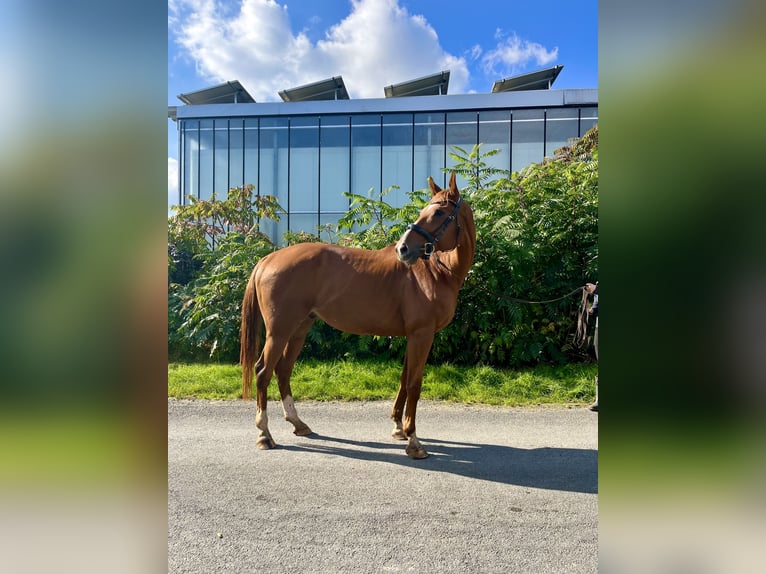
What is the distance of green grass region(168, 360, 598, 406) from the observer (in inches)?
233

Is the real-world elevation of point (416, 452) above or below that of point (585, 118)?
below

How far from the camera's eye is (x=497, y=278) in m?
7.27

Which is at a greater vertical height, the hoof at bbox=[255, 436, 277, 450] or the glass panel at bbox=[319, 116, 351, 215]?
the glass panel at bbox=[319, 116, 351, 215]

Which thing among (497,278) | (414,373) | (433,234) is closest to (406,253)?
(433,234)

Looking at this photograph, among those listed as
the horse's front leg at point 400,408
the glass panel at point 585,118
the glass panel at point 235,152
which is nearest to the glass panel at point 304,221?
the glass panel at point 235,152

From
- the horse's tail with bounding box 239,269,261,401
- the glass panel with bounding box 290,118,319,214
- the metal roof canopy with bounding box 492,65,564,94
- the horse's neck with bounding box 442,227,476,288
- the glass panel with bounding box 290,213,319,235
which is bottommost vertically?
the horse's tail with bounding box 239,269,261,401

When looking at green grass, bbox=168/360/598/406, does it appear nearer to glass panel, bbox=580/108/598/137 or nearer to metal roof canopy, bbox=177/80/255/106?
glass panel, bbox=580/108/598/137

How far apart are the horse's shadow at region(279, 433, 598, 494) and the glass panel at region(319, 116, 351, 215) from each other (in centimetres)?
1477

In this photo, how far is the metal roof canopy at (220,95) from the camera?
64.4ft

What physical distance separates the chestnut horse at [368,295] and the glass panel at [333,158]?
14.0 meters

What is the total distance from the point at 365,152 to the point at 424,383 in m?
13.6

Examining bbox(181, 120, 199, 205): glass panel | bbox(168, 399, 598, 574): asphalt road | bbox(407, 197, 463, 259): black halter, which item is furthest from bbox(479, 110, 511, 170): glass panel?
bbox(407, 197, 463, 259): black halter

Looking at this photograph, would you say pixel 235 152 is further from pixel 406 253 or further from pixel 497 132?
pixel 406 253
